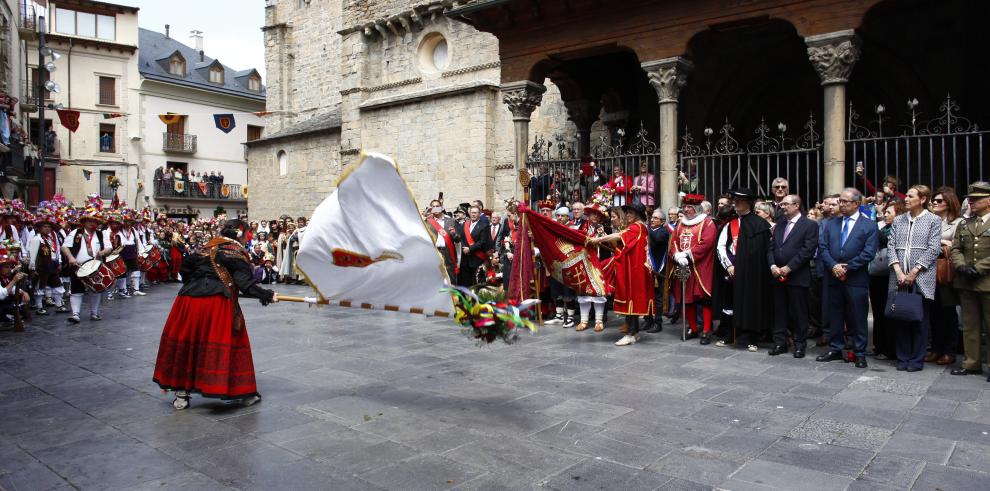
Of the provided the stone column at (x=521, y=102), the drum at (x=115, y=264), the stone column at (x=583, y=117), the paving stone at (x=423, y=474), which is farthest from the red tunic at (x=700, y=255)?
the drum at (x=115, y=264)

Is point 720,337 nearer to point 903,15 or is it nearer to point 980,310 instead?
point 980,310

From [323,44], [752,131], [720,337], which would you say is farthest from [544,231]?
[323,44]

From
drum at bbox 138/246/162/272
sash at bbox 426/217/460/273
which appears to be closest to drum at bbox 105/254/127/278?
drum at bbox 138/246/162/272

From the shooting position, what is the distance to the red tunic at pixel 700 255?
30.3 ft

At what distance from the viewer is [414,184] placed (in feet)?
78.6

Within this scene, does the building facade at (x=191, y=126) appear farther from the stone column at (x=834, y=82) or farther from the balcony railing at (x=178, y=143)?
the stone column at (x=834, y=82)

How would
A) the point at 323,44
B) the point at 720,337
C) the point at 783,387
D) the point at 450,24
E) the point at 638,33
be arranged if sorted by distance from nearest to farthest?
the point at 783,387 → the point at 720,337 → the point at 638,33 → the point at 450,24 → the point at 323,44

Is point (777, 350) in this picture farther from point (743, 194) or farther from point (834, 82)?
point (834, 82)

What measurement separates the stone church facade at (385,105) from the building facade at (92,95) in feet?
47.1

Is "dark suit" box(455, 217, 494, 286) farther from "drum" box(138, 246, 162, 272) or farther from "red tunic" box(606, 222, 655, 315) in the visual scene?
"drum" box(138, 246, 162, 272)

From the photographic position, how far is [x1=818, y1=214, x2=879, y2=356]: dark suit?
24.7ft

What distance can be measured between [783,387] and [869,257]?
2.05 m

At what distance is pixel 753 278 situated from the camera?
333 inches

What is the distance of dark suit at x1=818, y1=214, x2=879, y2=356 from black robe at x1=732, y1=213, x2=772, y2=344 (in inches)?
28.5
